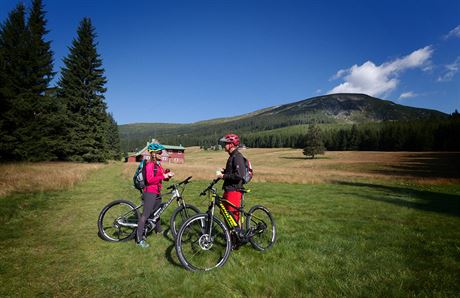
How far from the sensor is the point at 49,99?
30.0 meters

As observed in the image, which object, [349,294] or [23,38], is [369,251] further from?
A: [23,38]

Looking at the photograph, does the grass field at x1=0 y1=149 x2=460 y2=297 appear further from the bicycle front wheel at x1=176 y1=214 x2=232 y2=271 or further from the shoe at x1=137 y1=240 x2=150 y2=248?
the bicycle front wheel at x1=176 y1=214 x2=232 y2=271

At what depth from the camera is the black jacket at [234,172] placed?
20.4ft

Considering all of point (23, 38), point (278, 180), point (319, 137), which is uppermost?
point (23, 38)

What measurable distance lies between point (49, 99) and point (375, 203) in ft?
115

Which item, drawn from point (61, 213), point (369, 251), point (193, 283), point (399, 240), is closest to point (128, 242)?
point (193, 283)

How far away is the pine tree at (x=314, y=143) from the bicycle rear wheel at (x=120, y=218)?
263 feet

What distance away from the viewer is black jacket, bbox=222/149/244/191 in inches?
244

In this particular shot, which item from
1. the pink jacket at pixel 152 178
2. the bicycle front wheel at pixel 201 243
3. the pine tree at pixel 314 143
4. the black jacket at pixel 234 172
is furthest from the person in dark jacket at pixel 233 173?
the pine tree at pixel 314 143

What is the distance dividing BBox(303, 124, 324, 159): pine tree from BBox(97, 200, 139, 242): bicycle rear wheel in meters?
80.3

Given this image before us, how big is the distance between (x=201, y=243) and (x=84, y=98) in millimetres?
39796

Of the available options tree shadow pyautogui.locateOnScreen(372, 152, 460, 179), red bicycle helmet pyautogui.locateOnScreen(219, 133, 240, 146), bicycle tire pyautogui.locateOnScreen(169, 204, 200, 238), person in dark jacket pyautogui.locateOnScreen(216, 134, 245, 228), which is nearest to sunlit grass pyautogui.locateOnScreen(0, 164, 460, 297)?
bicycle tire pyautogui.locateOnScreen(169, 204, 200, 238)

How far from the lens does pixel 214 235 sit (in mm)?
6098

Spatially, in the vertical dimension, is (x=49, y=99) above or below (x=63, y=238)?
above
